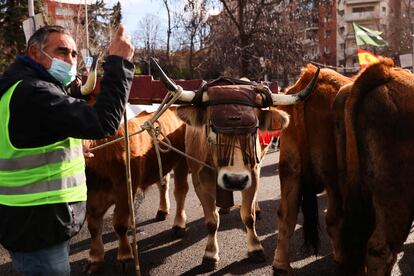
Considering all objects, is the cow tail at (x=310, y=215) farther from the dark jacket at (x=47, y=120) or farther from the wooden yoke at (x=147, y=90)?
the dark jacket at (x=47, y=120)

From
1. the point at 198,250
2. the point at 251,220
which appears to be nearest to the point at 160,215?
the point at 198,250

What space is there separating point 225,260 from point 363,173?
228 centimetres

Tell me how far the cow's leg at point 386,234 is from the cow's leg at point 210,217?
1.94 meters

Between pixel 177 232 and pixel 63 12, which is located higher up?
pixel 63 12

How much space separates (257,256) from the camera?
5.07 meters

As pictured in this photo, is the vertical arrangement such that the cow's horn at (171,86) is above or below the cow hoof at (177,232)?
above

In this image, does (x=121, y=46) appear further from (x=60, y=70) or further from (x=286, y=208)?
(x=286, y=208)

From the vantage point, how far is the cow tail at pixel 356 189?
3.40 m

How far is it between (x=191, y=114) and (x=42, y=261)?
201 cm

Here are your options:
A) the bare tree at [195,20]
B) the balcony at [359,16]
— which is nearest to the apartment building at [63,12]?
the bare tree at [195,20]

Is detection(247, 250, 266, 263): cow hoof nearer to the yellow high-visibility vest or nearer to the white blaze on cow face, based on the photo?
the white blaze on cow face

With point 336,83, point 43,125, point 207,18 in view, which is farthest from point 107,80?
point 207,18

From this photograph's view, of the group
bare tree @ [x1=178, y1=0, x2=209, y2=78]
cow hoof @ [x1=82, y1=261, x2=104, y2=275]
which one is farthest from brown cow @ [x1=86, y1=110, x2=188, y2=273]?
bare tree @ [x1=178, y1=0, x2=209, y2=78]

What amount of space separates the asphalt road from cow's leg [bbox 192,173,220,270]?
0.42 feet
